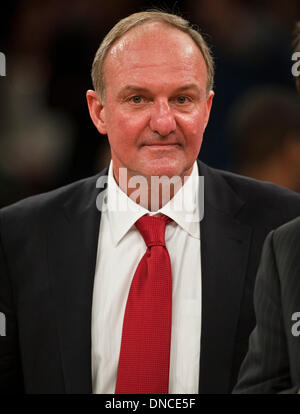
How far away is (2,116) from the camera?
1150 millimetres

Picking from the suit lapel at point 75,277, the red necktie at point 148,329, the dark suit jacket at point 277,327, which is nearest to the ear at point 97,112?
the suit lapel at point 75,277

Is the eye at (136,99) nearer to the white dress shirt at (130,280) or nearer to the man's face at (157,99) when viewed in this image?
the man's face at (157,99)

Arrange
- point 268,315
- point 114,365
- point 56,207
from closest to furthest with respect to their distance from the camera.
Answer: point 268,315
point 114,365
point 56,207

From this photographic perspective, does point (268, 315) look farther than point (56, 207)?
No

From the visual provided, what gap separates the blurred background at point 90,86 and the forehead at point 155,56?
0.27 feet

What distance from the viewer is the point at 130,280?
1.00 meters

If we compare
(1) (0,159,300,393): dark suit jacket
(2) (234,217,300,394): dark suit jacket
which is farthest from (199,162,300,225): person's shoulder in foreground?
(2) (234,217,300,394): dark suit jacket

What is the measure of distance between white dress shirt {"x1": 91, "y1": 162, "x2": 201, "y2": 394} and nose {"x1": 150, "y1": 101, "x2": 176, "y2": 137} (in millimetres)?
114

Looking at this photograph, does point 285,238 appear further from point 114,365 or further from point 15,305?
point 15,305

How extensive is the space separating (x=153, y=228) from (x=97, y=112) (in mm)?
229

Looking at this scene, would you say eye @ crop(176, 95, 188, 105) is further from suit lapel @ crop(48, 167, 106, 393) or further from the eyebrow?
suit lapel @ crop(48, 167, 106, 393)

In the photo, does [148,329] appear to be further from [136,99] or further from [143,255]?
[136,99]
